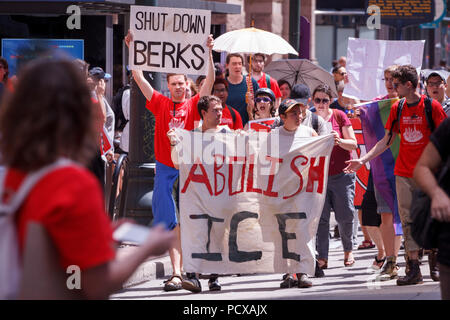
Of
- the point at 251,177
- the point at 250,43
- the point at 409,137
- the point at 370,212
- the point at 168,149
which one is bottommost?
the point at 370,212

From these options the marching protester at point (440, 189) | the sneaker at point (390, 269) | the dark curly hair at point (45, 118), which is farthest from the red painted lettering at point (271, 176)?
the dark curly hair at point (45, 118)

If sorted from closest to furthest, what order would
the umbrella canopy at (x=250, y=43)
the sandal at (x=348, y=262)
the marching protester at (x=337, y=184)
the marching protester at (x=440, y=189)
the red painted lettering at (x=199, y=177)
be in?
the marching protester at (x=440, y=189), the red painted lettering at (x=199, y=177), the marching protester at (x=337, y=184), the sandal at (x=348, y=262), the umbrella canopy at (x=250, y=43)

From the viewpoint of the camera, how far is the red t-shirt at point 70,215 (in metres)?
2.78

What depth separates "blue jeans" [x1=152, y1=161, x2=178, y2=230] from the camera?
342 inches

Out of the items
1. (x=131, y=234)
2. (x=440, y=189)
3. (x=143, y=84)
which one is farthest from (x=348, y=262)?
(x=131, y=234)

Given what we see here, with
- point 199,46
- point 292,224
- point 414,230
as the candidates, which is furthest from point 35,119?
point 199,46

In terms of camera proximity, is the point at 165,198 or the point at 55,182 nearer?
the point at 55,182

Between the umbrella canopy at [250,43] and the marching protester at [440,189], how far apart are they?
25.5ft

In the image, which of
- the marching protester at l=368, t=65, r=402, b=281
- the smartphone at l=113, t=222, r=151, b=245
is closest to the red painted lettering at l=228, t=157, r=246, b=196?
the marching protester at l=368, t=65, r=402, b=281

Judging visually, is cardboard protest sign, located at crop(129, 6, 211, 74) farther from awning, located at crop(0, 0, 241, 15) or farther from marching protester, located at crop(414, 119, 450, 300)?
marching protester, located at crop(414, 119, 450, 300)

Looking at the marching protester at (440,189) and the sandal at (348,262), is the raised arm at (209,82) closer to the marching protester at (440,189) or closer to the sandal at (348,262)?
the sandal at (348,262)

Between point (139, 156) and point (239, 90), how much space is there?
1247mm

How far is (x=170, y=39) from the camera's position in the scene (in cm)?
955

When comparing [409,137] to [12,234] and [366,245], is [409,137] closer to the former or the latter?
[366,245]
